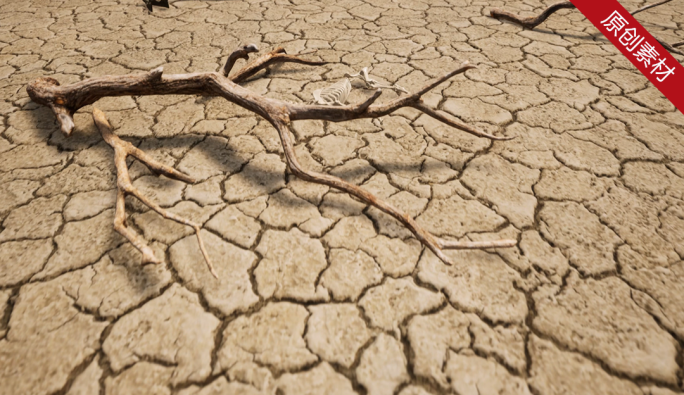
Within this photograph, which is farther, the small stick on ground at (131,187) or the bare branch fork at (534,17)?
the bare branch fork at (534,17)

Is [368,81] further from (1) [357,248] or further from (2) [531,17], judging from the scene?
(2) [531,17]

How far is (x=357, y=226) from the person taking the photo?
4.24ft

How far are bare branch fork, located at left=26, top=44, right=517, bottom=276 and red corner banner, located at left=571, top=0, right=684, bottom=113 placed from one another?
1449 mm

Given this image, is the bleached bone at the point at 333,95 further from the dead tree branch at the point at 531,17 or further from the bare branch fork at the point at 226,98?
the dead tree branch at the point at 531,17

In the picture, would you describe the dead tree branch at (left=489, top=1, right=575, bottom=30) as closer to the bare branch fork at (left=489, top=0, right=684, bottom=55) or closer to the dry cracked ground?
the bare branch fork at (left=489, top=0, right=684, bottom=55)

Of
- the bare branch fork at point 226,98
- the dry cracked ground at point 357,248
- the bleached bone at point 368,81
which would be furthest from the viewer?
the bleached bone at point 368,81

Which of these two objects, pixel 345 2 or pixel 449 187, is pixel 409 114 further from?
pixel 345 2

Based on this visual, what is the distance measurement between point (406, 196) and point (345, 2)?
2.79 metres

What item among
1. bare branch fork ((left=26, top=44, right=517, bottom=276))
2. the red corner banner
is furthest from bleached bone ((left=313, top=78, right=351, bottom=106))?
the red corner banner

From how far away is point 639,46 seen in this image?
235cm

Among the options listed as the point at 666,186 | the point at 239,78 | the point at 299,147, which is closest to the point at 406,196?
the point at 299,147

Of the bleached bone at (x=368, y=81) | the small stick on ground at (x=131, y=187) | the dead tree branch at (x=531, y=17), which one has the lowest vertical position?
the small stick on ground at (x=131, y=187)

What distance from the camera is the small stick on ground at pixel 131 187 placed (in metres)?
1.02

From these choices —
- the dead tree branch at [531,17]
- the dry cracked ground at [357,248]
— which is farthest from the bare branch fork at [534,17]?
the dry cracked ground at [357,248]
